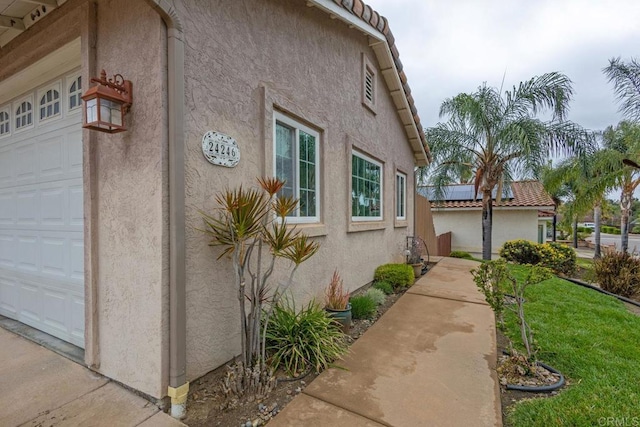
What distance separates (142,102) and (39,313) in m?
3.66

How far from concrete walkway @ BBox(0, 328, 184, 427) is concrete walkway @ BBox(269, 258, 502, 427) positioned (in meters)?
1.30

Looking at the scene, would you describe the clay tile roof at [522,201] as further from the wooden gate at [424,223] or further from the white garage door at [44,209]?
the white garage door at [44,209]

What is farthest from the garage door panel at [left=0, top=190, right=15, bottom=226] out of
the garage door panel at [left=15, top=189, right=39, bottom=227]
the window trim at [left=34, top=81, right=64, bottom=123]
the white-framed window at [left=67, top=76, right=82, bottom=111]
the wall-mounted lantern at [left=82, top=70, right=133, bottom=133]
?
the wall-mounted lantern at [left=82, top=70, right=133, bottom=133]

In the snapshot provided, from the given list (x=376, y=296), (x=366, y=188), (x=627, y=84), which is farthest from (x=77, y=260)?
(x=627, y=84)

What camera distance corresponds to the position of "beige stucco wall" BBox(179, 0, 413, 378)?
298 centimetres

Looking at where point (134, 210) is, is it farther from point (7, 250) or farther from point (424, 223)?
point (424, 223)

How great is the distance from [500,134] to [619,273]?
5.85 m

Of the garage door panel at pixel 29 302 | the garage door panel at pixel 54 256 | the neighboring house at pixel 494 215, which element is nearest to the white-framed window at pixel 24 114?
the garage door panel at pixel 54 256

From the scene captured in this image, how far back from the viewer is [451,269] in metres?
9.59

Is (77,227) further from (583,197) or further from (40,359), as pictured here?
(583,197)

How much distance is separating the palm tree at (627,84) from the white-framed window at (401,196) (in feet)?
30.2

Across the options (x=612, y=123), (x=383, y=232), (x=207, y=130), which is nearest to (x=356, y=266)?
(x=383, y=232)

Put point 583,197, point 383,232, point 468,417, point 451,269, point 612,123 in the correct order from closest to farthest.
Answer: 1. point 468,417
2. point 383,232
3. point 451,269
4. point 583,197
5. point 612,123

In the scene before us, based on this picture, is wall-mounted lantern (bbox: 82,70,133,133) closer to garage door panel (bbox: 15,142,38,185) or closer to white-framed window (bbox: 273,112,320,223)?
white-framed window (bbox: 273,112,320,223)
